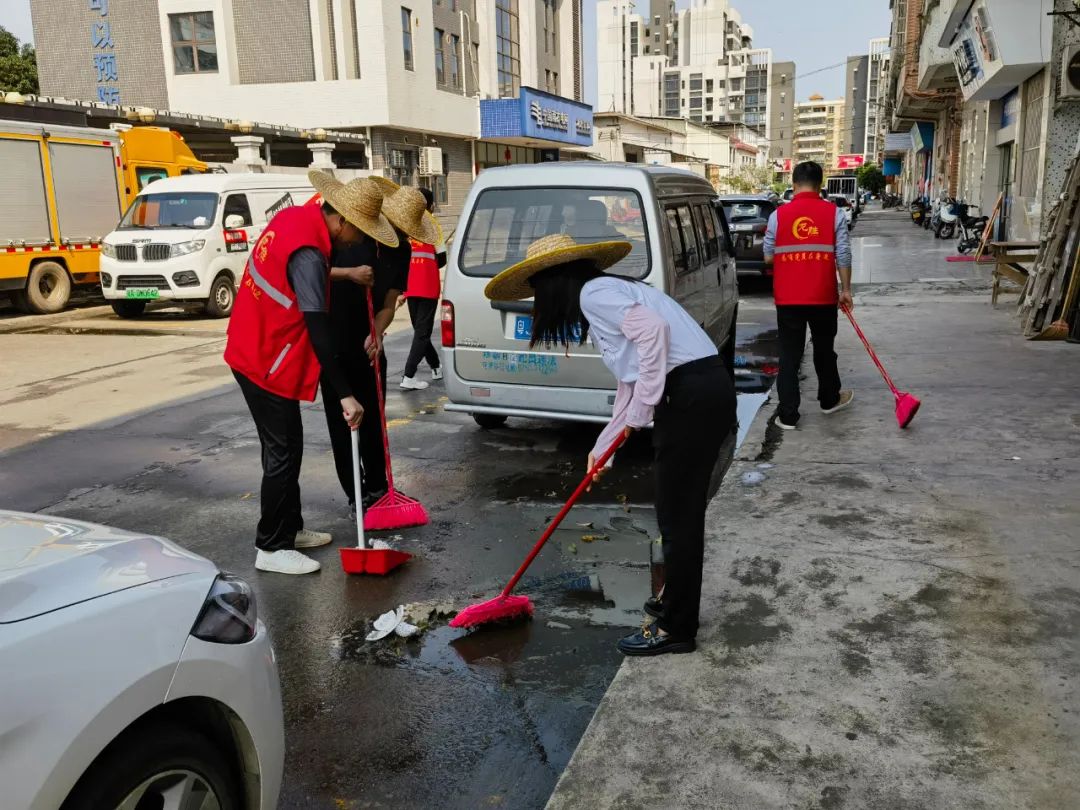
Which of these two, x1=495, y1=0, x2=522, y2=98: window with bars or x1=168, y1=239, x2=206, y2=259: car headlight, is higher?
x1=495, y1=0, x2=522, y2=98: window with bars

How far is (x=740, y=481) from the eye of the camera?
5.79 m

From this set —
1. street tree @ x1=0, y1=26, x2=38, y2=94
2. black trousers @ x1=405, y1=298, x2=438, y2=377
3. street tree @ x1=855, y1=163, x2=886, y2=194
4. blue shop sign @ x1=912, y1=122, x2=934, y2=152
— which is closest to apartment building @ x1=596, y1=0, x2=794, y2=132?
street tree @ x1=855, y1=163, x2=886, y2=194

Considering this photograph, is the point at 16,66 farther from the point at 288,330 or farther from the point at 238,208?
the point at 288,330

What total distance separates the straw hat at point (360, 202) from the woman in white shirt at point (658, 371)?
3.68ft

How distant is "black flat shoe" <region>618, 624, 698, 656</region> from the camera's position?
3.67m

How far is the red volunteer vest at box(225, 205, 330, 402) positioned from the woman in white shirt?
1260mm

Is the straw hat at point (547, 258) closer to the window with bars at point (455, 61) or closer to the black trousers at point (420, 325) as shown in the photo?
the black trousers at point (420, 325)

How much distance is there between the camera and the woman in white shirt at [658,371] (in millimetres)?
3354

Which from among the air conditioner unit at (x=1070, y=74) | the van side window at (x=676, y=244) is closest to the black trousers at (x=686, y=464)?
the van side window at (x=676, y=244)

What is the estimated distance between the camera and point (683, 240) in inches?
267

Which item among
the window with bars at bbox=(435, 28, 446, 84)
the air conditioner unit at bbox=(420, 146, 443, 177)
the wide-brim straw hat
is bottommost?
the wide-brim straw hat

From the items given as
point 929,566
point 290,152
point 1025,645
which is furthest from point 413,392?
point 290,152

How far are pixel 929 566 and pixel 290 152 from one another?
96.0ft

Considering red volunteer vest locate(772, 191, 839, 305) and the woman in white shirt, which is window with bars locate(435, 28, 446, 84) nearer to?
red volunteer vest locate(772, 191, 839, 305)
